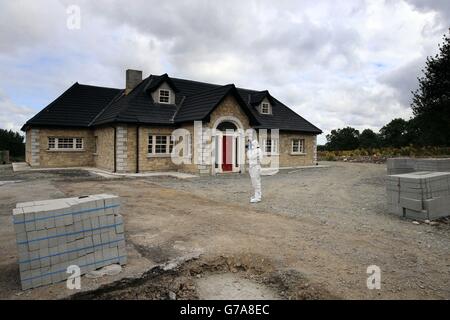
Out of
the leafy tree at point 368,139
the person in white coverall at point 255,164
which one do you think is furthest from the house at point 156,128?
the leafy tree at point 368,139

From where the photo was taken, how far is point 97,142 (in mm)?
22562

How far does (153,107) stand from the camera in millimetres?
20312

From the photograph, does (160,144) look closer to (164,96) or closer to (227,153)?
(164,96)

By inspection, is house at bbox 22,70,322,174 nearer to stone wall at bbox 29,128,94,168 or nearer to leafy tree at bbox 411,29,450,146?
stone wall at bbox 29,128,94,168

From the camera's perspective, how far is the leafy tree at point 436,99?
61.9 ft

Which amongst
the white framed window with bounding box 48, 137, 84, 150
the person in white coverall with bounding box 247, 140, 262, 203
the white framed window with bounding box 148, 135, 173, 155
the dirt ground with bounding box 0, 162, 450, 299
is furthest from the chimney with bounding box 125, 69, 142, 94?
the person in white coverall with bounding box 247, 140, 262, 203

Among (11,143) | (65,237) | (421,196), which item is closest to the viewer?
(65,237)

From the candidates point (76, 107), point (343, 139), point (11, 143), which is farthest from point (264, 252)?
point (343, 139)

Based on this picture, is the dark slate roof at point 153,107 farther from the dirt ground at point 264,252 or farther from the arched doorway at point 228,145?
the dirt ground at point 264,252

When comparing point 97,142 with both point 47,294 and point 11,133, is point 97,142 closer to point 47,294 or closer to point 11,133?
point 47,294

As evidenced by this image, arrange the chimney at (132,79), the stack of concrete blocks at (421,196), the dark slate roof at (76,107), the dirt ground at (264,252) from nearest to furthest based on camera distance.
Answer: the dirt ground at (264,252)
the stack of concrete blocks at (421,196)
the dark slate roof at (76,107)
the chimney at (132,79)

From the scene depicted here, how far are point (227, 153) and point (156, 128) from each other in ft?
14.9

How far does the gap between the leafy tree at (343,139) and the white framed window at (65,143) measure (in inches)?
2376

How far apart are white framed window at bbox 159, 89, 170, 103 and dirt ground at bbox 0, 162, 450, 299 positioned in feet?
39.0
